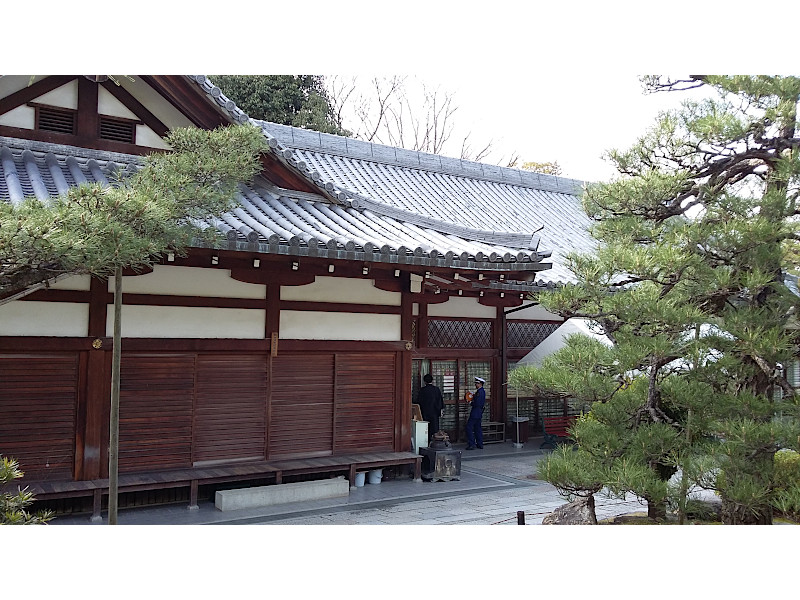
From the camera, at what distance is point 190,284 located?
303 inches

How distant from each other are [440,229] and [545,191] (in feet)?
35.1

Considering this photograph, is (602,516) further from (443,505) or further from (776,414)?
(776,414)

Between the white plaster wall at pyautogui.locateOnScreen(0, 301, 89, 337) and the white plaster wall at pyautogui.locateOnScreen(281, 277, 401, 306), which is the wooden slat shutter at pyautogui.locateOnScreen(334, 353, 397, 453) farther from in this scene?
the white plaster wall at pyautogui.locateOnScreen(0, 301, 89, 337)

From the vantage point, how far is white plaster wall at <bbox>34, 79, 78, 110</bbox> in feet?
24.1

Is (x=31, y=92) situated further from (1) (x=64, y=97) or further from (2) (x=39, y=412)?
(2) (x=39, y=412)

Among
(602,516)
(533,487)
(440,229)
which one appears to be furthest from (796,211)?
(533,487)

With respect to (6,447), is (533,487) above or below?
below

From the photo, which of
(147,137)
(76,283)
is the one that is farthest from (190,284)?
(147,137)

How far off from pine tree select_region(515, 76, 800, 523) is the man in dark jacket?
19.8ft

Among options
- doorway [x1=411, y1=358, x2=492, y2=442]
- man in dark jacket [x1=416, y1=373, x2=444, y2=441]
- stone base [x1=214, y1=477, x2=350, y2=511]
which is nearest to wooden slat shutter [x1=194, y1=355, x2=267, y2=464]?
stone base [x1=214, y1=477, x2=350, y2=511]

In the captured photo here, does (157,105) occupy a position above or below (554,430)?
above

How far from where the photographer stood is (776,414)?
16.0 feet

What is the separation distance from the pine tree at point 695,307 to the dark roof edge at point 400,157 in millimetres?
10699

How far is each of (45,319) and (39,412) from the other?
0.97m
